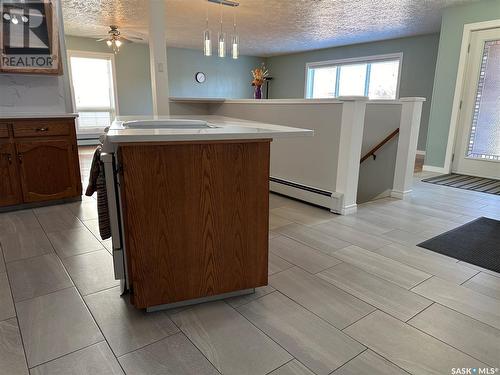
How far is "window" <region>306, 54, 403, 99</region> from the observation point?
7.40 metres

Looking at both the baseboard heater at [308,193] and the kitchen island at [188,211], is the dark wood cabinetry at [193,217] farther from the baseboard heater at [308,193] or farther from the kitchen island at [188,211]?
the baseboard heater at [308,193]

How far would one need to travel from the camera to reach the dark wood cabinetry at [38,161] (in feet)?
9.68

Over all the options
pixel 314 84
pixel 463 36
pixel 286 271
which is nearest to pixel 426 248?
pixel 286 271

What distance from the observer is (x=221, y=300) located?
173 cm

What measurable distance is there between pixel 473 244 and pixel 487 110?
3.09m

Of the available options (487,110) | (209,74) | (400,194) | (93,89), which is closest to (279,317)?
(400,194)

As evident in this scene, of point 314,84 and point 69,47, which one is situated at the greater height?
point 69,47

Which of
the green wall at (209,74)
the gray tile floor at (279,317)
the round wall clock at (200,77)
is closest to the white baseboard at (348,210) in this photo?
the gray tile floor at (279,317)

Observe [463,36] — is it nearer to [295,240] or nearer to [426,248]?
[426,248]

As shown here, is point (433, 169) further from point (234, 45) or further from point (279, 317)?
point (279, 317)

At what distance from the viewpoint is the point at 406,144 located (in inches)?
141

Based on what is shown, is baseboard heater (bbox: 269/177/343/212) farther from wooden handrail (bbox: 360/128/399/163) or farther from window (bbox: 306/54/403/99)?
window (bbox: 306/54/403/99)

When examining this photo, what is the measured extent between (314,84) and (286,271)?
808 centimetres

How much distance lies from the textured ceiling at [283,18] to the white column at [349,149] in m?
2.44
